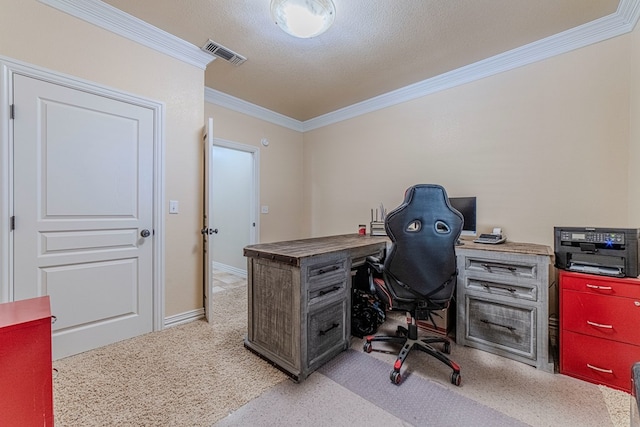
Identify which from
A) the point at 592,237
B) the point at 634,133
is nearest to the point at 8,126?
the point at 592,237

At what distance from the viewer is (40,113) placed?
1.85m

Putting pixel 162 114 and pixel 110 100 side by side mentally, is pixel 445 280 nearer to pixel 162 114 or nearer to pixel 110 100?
pixel 162 114

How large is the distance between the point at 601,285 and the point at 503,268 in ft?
1.66

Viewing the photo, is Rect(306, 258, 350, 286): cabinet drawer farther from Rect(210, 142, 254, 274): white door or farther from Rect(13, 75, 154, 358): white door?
Rect(210, 142, 254, 274): white door

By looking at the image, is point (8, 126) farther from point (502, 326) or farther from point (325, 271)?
point (502, 326)

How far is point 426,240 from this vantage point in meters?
1.75

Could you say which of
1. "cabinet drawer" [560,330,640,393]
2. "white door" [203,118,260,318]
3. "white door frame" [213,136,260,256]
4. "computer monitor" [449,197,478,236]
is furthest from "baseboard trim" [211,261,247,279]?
"cabinet drawer" [560,330,640,393]

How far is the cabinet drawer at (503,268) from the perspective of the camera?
1896 millimetres

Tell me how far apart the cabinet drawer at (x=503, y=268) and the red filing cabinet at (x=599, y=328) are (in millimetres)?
169

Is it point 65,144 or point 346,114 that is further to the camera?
point 346,114

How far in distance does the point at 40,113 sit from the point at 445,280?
2.96m

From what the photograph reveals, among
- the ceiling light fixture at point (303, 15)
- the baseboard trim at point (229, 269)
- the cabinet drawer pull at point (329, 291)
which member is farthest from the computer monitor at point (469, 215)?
the baseboard trim at point (229, 269)

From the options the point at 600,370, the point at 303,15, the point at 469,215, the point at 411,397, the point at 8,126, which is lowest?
the point at 411,397

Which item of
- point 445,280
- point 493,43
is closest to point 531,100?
point 493,43
